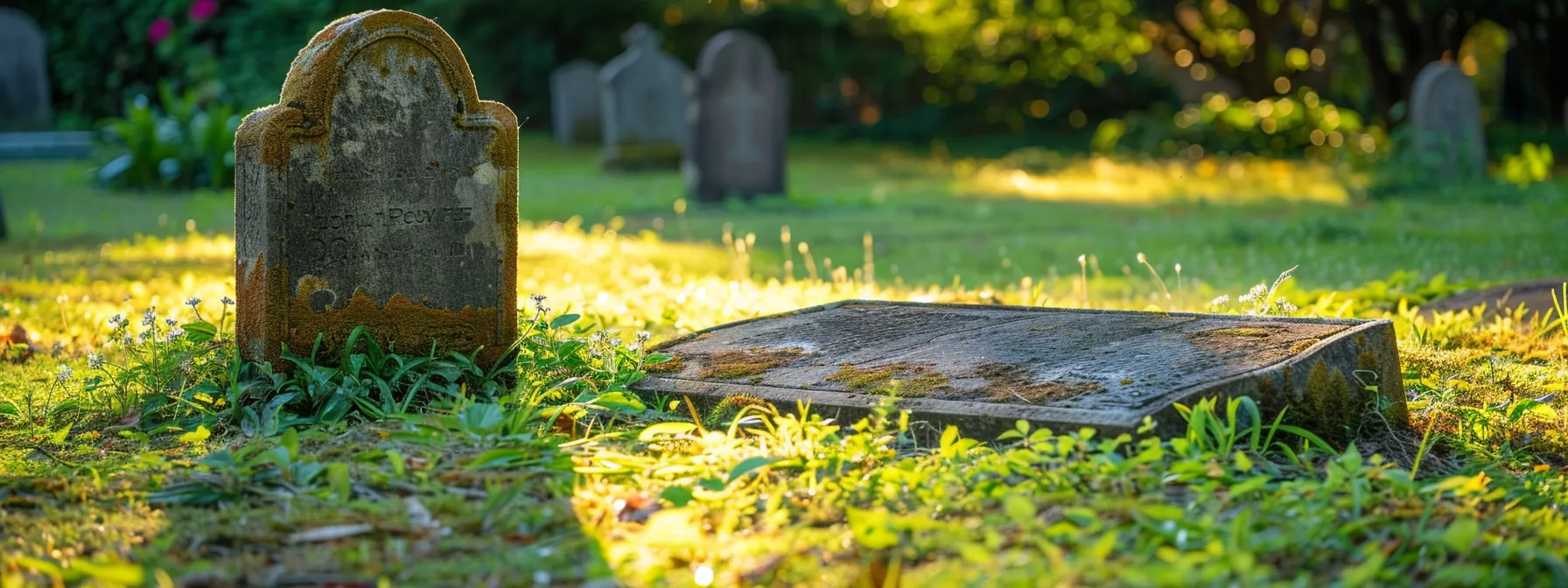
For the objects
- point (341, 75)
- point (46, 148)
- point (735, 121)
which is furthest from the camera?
point (46, 148)

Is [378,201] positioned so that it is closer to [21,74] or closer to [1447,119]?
[1447,119]

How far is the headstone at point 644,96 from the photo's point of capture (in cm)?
2025

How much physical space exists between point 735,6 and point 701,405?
2407 cm

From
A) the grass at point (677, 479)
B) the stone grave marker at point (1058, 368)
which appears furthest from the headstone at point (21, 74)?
the stone grave marker at point (1058, 368)

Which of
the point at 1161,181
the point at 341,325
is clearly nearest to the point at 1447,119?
the point at 1161,181

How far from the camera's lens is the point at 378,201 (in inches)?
178

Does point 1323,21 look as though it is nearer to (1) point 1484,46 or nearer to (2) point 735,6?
(2) point 735,6

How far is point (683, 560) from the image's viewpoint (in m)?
2.93

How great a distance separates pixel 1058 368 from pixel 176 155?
1445cm

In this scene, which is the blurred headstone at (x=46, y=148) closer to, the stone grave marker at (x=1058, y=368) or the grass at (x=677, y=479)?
the grass at (x=677, y=479)

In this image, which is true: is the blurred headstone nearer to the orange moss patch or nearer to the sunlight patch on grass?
the sunlight patch on grass

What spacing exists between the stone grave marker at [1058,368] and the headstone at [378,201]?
0.71 meters


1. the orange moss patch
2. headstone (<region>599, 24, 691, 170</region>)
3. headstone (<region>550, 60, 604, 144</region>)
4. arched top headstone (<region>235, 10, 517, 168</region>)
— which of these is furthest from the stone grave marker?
headstone (<region>550, 60, 604, 144</region>)

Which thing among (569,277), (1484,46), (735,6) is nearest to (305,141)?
(569,277)
